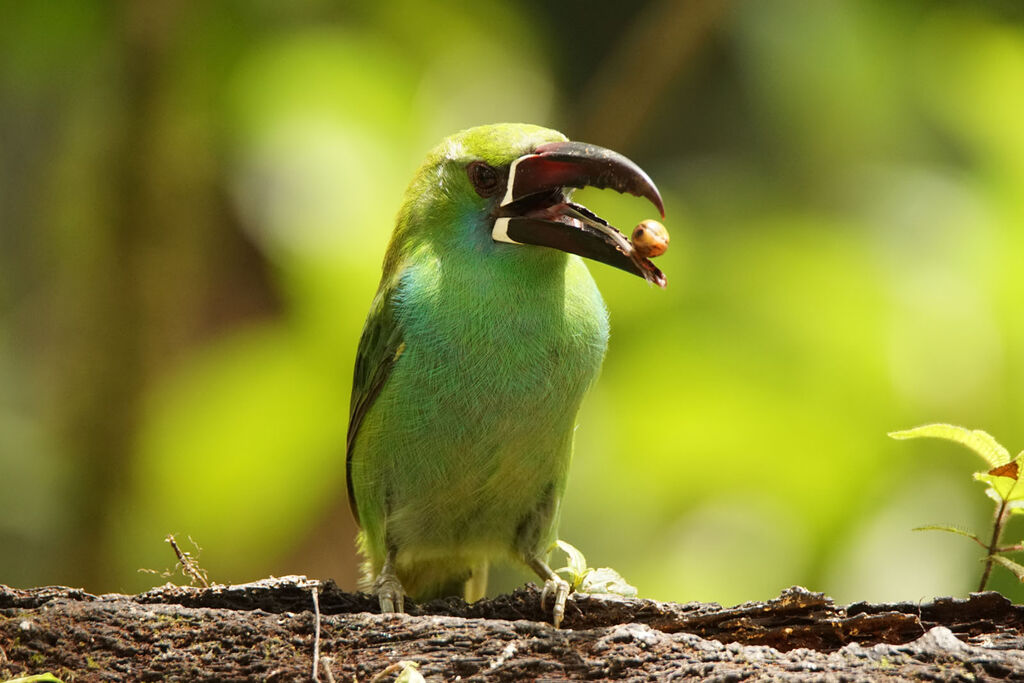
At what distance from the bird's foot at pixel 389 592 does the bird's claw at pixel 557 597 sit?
56cm

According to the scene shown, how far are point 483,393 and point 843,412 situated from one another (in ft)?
9.11

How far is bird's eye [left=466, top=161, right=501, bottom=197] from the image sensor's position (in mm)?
4078

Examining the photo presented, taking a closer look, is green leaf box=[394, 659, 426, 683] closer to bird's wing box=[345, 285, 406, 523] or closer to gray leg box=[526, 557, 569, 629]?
gray leg box=[526, 557, 569, 629]

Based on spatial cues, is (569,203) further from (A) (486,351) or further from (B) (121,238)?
(B) (121,238)

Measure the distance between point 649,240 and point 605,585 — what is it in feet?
3.36

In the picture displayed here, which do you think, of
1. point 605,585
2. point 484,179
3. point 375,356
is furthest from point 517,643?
point 484,179

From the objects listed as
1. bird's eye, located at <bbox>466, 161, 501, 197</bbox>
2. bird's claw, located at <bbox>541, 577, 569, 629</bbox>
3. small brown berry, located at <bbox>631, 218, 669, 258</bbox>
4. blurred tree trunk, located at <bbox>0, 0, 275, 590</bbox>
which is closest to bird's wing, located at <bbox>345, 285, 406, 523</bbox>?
bird's eye, located at <bbox>466, 161, 501, 197</bbox>

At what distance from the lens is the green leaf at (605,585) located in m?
3.54

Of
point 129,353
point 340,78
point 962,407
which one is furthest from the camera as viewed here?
point 340,78

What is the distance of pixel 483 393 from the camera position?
3857mm

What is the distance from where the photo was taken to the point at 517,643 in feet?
9.43

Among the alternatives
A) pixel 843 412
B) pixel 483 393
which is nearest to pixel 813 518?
pixel 843 412

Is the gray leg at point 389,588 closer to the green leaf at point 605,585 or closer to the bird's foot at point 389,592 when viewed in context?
the bird's foot at point 389,592

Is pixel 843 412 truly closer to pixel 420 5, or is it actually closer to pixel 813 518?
pixel 813 518
